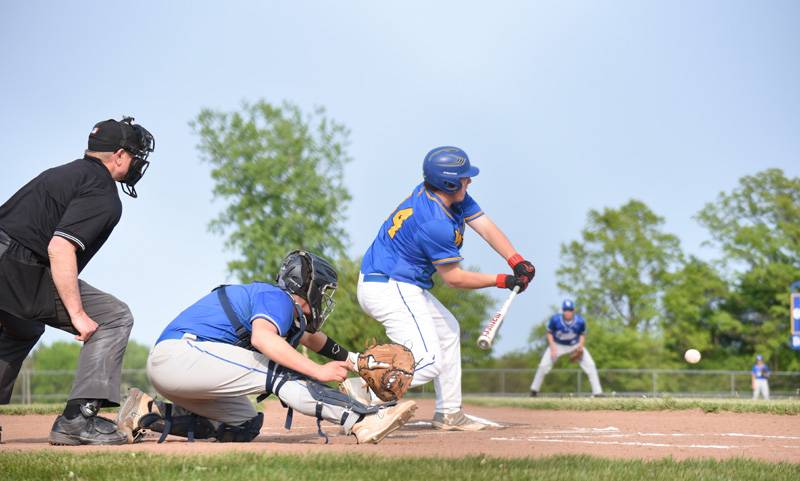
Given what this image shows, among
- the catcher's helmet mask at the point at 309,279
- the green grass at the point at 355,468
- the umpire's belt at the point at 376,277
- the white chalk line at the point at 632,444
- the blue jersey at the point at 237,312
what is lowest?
the green grass at the point at 355,468

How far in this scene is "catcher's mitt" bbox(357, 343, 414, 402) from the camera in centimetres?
690

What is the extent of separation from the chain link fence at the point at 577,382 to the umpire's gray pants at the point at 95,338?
30613 millimetres

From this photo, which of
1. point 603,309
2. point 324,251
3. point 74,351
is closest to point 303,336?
point 324,251

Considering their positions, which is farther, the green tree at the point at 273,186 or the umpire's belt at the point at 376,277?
the green tree at the point at 273,186

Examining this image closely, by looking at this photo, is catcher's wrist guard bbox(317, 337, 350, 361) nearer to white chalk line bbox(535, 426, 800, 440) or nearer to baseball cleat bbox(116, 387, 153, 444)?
baseball cleat bbox(116, 387, 153, 444)

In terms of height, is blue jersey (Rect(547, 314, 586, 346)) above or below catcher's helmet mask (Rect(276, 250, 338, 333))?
above

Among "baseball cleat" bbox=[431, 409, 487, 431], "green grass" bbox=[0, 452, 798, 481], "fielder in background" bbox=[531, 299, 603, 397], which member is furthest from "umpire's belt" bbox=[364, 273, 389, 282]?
"fielder in background" bbox=[531, 299, 603, 397]

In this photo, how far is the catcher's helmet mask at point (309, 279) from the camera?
6.71 meters

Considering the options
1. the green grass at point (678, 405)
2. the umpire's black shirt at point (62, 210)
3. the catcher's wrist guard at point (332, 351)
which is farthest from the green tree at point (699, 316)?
the umpire's black shirt at point (62, 210)

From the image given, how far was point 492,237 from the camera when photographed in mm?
9258

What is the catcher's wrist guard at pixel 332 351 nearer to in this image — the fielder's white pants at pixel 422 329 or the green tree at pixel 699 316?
the fielder's white pants at pixel 422 329

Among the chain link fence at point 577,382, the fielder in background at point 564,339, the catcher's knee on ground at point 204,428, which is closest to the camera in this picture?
the catcher's knee on ground at point 204,428

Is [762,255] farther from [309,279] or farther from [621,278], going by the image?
[309,279]

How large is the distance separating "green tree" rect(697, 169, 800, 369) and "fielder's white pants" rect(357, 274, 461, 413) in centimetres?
5216
